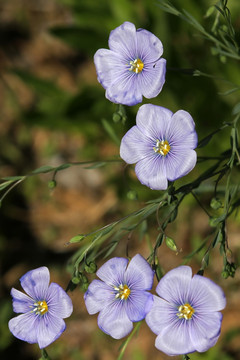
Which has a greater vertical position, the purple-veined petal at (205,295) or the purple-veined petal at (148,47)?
the purple-veined petal at (148,47)

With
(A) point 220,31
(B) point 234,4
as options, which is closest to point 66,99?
(B) point 234,4

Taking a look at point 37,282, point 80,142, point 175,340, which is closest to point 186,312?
point 175,340

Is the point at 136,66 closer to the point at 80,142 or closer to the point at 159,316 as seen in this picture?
the point at 159,316

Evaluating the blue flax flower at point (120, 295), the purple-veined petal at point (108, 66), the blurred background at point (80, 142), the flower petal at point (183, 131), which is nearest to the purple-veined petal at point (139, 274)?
the blue flax flower at point (120, 295)

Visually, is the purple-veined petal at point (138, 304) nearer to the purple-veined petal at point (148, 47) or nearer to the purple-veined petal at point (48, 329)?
the purple-veined petal at point (48, 329)

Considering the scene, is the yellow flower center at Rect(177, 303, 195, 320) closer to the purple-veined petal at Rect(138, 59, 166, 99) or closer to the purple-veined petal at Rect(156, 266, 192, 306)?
the purple-veined petal at Rect(156, 266, 192, 306)

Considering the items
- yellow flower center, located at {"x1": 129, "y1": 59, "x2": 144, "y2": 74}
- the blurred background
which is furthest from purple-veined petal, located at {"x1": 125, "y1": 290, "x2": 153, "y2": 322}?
the blurred background
